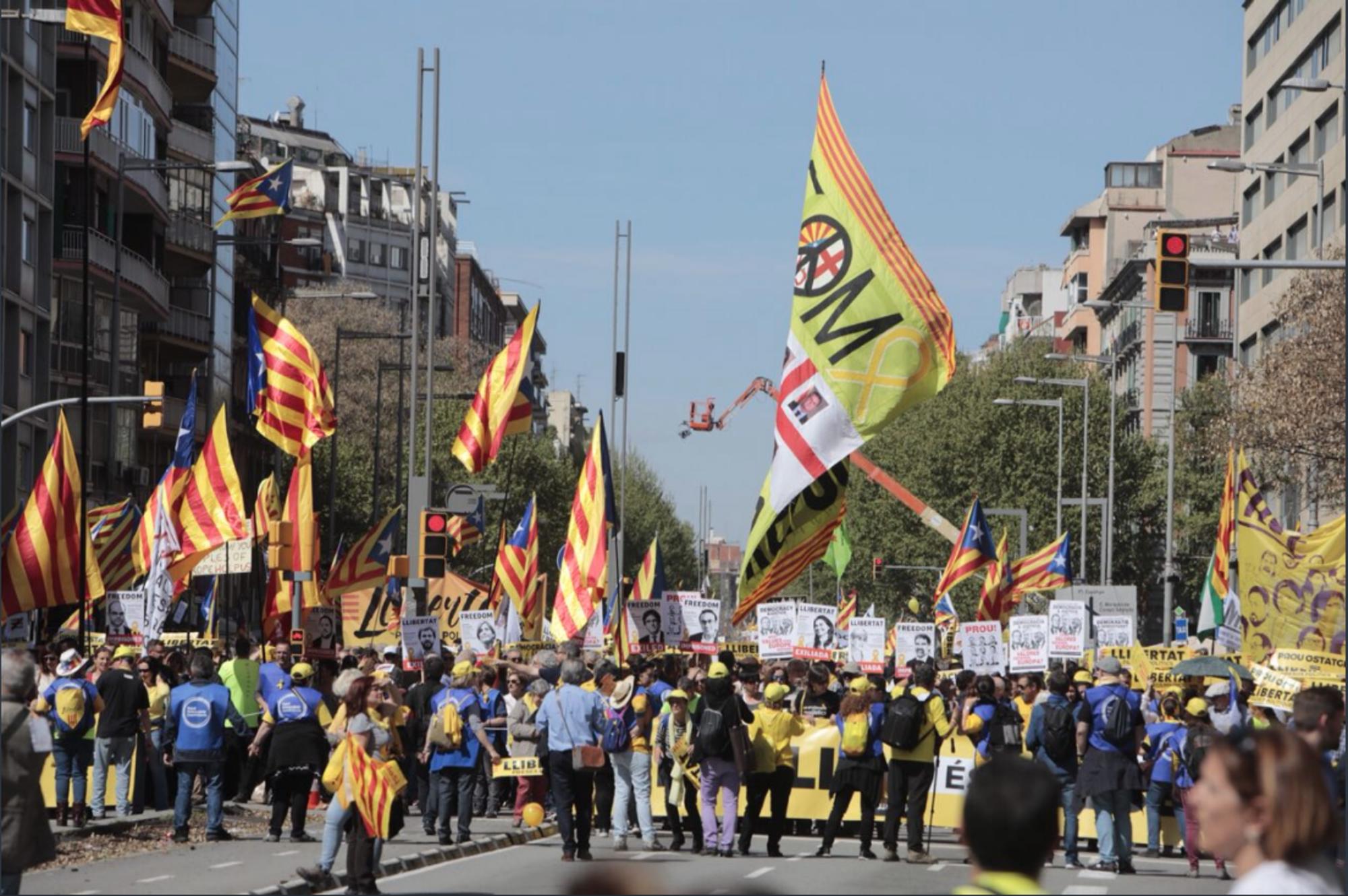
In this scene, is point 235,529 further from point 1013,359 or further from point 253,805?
point 1013,359

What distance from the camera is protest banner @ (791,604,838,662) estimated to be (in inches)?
1524

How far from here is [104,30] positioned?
24.8m

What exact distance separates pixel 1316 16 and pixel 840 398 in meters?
51.9

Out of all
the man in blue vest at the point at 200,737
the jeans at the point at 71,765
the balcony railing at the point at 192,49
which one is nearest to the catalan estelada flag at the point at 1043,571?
the balcony railing at the point at 192,49

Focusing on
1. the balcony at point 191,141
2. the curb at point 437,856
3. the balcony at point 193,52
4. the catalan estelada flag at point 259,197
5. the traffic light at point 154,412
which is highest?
the balcony at point 193,52

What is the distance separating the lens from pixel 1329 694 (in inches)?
504

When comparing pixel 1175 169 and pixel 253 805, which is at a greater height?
pixel 1175 169

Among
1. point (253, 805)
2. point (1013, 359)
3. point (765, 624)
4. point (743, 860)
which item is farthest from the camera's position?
point (1013, 359)

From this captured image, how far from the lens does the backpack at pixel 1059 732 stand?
2078 centimetres

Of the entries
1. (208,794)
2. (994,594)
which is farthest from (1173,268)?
(994,594)

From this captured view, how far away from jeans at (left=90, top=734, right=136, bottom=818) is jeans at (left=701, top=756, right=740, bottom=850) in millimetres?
4976

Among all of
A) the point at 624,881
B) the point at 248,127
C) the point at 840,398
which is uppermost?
the point at 248,127

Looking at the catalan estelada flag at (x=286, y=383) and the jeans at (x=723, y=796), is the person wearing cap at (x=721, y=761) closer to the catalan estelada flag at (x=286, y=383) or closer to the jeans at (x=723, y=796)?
the jeans at (x=723, y=796)

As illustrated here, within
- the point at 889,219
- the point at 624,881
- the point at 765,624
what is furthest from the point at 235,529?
the point at 624,881
